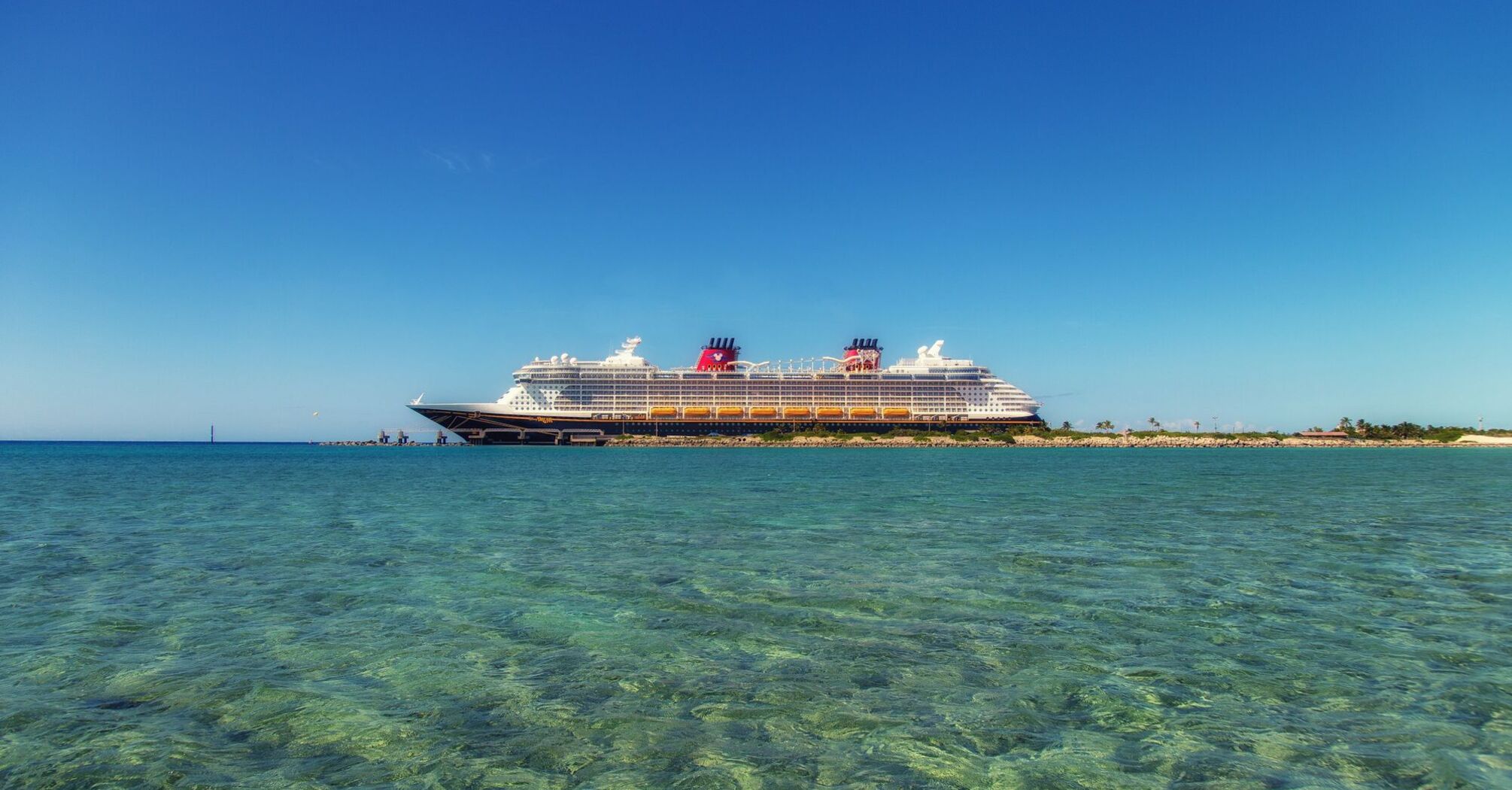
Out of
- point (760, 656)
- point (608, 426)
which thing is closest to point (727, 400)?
point (608, 426)

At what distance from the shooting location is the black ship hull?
3445 inches

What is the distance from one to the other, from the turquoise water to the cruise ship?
7418 cm

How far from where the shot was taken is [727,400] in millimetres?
95375

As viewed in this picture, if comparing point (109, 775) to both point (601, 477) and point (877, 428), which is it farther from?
point (877, 428)

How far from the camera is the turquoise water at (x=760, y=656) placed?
4375 mm

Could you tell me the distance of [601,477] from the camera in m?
33.0

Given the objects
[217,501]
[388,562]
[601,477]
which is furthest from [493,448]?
[388,562]

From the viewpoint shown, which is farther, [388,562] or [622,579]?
[388,562]

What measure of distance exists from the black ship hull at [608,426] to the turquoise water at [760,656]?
240ft

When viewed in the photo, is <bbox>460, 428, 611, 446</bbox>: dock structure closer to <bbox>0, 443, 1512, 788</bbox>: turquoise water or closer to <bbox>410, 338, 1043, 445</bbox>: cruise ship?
<bbox>410, 338, 1043, 445</bbox>: cruise ship

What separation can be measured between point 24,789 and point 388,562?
7570 mm

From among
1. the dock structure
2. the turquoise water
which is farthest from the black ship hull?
the turquoise water

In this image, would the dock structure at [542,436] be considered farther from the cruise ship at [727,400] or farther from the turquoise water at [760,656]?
the turquoise water at [760,656]

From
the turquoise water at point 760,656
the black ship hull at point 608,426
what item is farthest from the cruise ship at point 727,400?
the turquoise water at point 760,656
